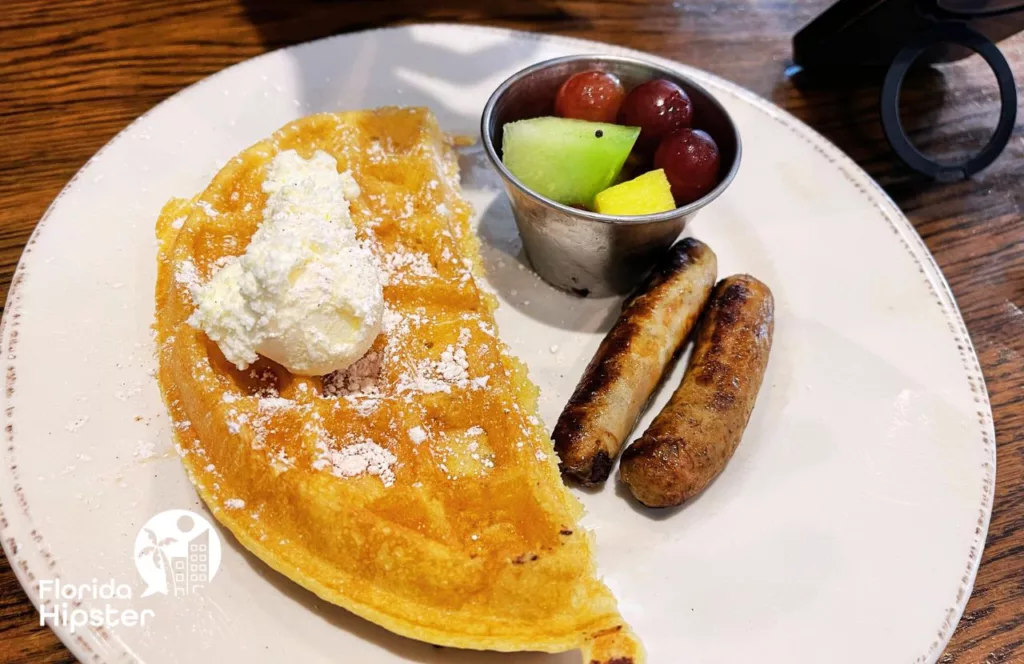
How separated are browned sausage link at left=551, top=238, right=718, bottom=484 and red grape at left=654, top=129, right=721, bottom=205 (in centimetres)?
18

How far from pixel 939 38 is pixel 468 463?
2.53 metres

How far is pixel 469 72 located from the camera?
2.83 meters

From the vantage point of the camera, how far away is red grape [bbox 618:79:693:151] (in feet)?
7.06

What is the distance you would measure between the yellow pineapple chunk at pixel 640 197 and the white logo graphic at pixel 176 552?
1378 millimetres

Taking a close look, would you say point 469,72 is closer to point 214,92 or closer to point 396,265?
point 214,92

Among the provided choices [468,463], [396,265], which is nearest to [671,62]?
[396,265]

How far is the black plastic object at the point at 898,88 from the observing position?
265cm

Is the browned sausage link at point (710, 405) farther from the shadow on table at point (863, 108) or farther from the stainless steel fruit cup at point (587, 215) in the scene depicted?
the shadow on table at point (863, 108)

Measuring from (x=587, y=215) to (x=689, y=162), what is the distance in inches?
14.2

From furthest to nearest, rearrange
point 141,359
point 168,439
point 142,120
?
point 142,120 < point 141,359 < point 168,439

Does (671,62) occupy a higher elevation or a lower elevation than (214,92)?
lower

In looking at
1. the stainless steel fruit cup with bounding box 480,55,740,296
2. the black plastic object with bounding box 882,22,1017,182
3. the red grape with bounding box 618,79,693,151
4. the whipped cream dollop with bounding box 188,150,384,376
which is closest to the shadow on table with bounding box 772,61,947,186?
the black plastic object with bounding box 882,22,1017,182

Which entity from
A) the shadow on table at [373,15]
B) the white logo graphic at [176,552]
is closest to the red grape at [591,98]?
the shadow on table at [373,15]

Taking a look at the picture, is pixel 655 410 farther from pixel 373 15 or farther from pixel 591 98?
pixel 373 15
